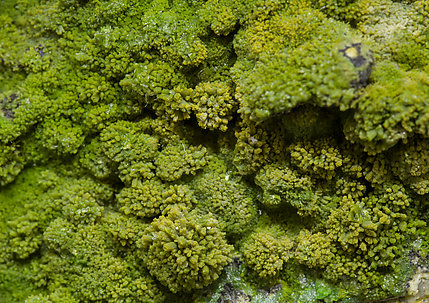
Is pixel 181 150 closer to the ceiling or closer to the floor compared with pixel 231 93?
closer to the floor

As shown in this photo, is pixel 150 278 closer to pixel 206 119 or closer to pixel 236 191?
pixel 236 191

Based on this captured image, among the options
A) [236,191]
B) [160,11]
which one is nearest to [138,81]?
[160,11]

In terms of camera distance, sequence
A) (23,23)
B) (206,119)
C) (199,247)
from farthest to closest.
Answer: (23,23)
(206,119)
(199,247)

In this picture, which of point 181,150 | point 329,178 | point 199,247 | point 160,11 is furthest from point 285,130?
point 160,11

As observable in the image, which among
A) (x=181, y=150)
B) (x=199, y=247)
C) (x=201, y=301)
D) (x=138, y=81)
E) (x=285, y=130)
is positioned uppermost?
(x=138, y=81)

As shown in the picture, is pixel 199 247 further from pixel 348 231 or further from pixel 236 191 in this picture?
pixel 348 231

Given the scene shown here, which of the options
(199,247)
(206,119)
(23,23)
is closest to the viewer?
(199,247)

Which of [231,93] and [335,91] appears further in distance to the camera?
[231,93]
